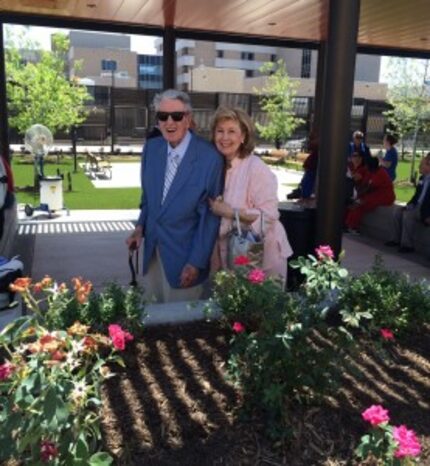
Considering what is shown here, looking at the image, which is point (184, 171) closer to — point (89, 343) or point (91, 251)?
point (89, 343)

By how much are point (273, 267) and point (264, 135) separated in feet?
118

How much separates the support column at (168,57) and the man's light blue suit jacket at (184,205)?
705cm

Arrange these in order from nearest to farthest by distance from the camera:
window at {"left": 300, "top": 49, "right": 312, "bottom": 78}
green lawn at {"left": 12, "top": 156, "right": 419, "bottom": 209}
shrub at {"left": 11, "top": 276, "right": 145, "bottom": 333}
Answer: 1. shrub at {"left": 11, "top": 276, "right": 145, "bottom": 333}
2. green lawn at {"left": 12, "top": 156, "right": 419, "bottom": 209}
3. window at {"left": 300, "top": 49, "right": 312, "bottom": 78}

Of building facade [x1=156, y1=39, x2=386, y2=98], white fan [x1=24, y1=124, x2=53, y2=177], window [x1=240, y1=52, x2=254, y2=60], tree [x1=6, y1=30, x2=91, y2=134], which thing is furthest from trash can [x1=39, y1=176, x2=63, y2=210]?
window [x1=240, y1=52, x2=254, y2=60]

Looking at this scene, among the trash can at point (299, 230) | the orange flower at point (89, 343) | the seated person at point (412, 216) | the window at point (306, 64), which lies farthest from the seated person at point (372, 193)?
the window at point (306, 64)

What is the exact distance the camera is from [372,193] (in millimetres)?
9102

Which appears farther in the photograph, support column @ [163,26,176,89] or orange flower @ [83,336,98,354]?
support column @ [163,26,176,89]

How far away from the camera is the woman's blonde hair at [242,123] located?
11.0ft

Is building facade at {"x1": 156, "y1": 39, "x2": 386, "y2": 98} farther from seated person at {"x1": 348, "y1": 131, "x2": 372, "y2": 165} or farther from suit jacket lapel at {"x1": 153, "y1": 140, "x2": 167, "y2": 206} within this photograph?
suit jacket lapel at {"x1": 153, "y1": 140, "x2": 167, "y2": 206}

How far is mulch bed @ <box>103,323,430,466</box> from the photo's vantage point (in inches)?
91.9

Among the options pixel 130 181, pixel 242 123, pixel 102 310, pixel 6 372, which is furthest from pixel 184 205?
pixel 130 181

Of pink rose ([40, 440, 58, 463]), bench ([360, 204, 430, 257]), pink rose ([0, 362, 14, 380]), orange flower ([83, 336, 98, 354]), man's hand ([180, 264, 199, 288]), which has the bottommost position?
bench ([360, 204, 430, 257])

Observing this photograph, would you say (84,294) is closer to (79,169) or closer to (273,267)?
(273,267)

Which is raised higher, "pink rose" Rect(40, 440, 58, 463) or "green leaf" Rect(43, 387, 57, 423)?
"green leaf" Rect(43, 387, 57, 423)
